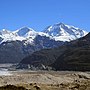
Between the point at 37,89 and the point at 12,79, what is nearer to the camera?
the point at 37,89

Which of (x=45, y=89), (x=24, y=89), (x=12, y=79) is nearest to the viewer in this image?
(x=24, y=89)

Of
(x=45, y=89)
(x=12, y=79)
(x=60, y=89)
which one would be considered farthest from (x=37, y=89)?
(x=12, y=79)

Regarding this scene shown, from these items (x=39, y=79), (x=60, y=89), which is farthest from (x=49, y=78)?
(x=60, y=89)

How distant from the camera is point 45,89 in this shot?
1921 inches

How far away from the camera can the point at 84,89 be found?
4706cm

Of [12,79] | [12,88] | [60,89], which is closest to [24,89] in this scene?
[12,88]

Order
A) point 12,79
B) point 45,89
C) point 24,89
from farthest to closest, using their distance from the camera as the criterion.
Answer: point 12,79
point 45,89
point 24,89

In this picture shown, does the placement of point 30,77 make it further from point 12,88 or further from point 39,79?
point 12,88

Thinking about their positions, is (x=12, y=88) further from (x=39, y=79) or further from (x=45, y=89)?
(x=39, y=79)

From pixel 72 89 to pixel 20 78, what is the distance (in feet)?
165

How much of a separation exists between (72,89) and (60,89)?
7.10 ft

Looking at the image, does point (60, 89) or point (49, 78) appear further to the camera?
point (49, 78)

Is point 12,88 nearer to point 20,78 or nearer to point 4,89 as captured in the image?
point 4,89

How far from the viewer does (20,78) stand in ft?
325
